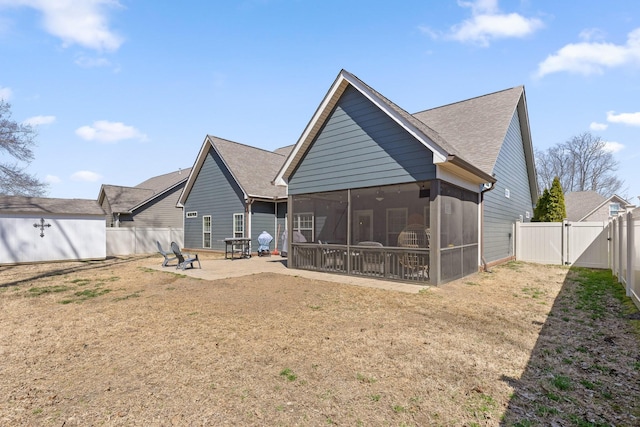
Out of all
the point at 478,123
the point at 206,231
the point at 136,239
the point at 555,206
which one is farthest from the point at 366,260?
the point at 136,239

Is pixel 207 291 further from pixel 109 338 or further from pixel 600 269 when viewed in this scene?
pixel 600 269

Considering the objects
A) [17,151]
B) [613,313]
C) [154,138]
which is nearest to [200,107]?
[154,138]

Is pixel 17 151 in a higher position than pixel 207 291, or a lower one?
higher

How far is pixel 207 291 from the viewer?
7.79 metres

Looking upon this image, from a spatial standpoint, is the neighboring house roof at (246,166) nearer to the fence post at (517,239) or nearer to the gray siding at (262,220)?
the gray siding at (262,220)

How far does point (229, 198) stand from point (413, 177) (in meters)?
12.1

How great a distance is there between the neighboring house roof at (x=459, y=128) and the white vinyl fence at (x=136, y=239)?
1366 centimetres

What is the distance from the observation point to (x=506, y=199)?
44.7 feet

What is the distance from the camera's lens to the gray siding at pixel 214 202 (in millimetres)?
17812

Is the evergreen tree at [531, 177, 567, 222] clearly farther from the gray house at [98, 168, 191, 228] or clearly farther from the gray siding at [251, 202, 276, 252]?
the gray house at [98, 168, 191, 228]

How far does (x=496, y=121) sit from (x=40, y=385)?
15.3 m

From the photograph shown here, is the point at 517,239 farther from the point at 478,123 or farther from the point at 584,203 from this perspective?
the point at 584,203

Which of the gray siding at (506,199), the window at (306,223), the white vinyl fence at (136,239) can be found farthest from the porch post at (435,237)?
the white vinyl fence at (136,239)

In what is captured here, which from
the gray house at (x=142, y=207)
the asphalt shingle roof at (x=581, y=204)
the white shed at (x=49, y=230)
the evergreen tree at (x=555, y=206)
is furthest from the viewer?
the asphalt shingle roof at (x=581, y=204)
